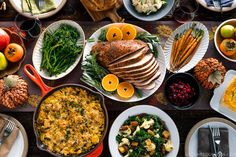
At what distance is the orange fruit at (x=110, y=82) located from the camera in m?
2.94

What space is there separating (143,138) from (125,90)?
352mm

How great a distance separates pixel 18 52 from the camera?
297cm

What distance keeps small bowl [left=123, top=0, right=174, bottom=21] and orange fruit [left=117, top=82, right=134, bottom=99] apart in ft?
1.69

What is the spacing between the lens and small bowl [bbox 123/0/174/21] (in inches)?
123

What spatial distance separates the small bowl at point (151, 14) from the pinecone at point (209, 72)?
0.45 meters

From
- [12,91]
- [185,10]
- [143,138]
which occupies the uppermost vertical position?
[185,10]

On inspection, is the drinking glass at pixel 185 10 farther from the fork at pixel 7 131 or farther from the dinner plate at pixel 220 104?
the fork at pixel 7 131

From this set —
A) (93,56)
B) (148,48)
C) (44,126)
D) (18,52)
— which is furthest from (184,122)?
(18,52)

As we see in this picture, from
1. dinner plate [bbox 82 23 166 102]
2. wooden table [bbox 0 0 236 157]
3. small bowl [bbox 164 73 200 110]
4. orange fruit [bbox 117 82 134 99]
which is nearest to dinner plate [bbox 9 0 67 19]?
wooden table [bbox 0 0 236 157]

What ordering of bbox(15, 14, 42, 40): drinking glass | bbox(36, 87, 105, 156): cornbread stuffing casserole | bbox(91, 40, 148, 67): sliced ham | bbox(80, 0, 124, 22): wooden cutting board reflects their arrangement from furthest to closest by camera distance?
bbox(80, 0, 124, 22): wooden cutting board
bbox(15, 14, 42, 40): drinking glass
bbox(91, 40, 148, 67): sliced ham
bbox(36, 87, 105, 156): cornbread stuffing casserole

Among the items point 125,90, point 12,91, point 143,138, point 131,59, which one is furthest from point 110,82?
point 12,91

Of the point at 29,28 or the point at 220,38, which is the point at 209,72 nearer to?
the point at 220,38

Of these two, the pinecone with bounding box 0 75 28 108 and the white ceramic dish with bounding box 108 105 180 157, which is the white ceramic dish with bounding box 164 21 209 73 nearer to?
the white ceramic dish with bounding box 108 105 180 157

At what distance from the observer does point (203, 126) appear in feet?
10.0
